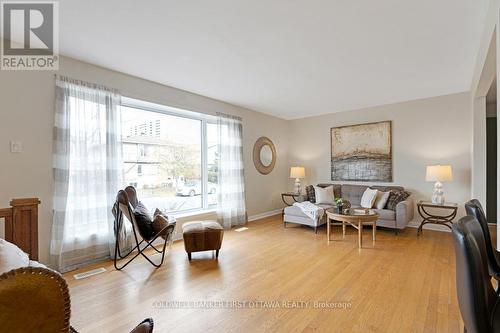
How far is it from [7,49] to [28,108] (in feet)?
2.06

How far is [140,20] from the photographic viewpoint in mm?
2207

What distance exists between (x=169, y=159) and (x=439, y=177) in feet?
15.1

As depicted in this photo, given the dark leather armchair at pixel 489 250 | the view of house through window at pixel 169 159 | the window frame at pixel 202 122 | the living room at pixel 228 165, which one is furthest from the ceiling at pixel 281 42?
the dark leather armchair at pixel 489 250

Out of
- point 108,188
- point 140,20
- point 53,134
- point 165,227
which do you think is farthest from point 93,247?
point 140,20

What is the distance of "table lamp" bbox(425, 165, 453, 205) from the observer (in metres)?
4.02

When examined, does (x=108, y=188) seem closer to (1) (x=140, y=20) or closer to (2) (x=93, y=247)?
(2) (x=93, y=247)

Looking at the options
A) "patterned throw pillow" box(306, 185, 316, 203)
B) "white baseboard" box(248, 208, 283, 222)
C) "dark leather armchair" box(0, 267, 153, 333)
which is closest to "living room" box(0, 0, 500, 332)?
"dark leather armchair" box(0, 267, 153, 333)

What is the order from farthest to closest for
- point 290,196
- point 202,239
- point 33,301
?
1. point 290,196
2. point 202,239
3. point 33,301

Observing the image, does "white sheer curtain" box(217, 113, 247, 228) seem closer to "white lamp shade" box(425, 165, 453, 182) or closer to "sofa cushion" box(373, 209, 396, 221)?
"sofa cushion" box(373, 209, 396, 221)

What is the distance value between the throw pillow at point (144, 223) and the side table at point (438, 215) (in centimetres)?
437

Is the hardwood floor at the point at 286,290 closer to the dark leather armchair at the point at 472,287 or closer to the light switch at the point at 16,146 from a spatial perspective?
the dark leather armchair at the point at 472,287

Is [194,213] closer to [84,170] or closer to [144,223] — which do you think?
[144,223]

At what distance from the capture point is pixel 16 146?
8.59 ft

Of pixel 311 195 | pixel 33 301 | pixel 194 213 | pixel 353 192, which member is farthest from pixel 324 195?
pixel 33 301
